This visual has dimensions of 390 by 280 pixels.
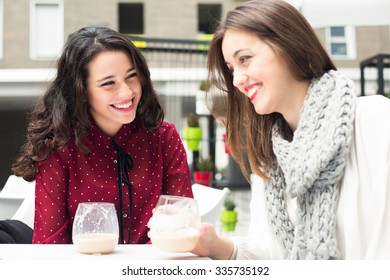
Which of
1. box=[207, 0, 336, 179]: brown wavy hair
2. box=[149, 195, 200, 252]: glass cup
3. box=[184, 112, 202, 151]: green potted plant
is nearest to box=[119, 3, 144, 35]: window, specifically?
box=[184, 112, 202, 151]: green potted plant

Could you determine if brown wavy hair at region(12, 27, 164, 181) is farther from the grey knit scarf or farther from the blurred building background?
the blurred building background

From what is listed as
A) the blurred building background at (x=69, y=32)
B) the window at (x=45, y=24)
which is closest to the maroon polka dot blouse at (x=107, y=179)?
the blurred building background at (x=69, y=32)

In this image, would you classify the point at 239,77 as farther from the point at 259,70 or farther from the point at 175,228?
the point at 175,228

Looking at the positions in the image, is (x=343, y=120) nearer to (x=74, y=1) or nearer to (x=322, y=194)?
(x=322, y=194)

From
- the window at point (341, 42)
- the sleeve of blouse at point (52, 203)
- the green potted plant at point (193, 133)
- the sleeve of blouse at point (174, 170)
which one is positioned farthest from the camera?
the window at point (341, 42)

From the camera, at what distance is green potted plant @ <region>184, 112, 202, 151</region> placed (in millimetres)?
4293

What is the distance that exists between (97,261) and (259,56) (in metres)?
0.54

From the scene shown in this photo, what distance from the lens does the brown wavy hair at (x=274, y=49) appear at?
1100mm

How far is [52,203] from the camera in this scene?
1500 mm

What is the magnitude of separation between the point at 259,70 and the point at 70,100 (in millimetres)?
733

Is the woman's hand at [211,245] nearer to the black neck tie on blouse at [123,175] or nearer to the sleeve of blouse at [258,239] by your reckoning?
the sleeve of blouse at [258,239]

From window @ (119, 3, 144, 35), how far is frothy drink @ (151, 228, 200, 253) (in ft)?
32.5

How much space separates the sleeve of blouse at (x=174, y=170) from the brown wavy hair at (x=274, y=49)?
364mm

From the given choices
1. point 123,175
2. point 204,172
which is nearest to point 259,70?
point 123,175
